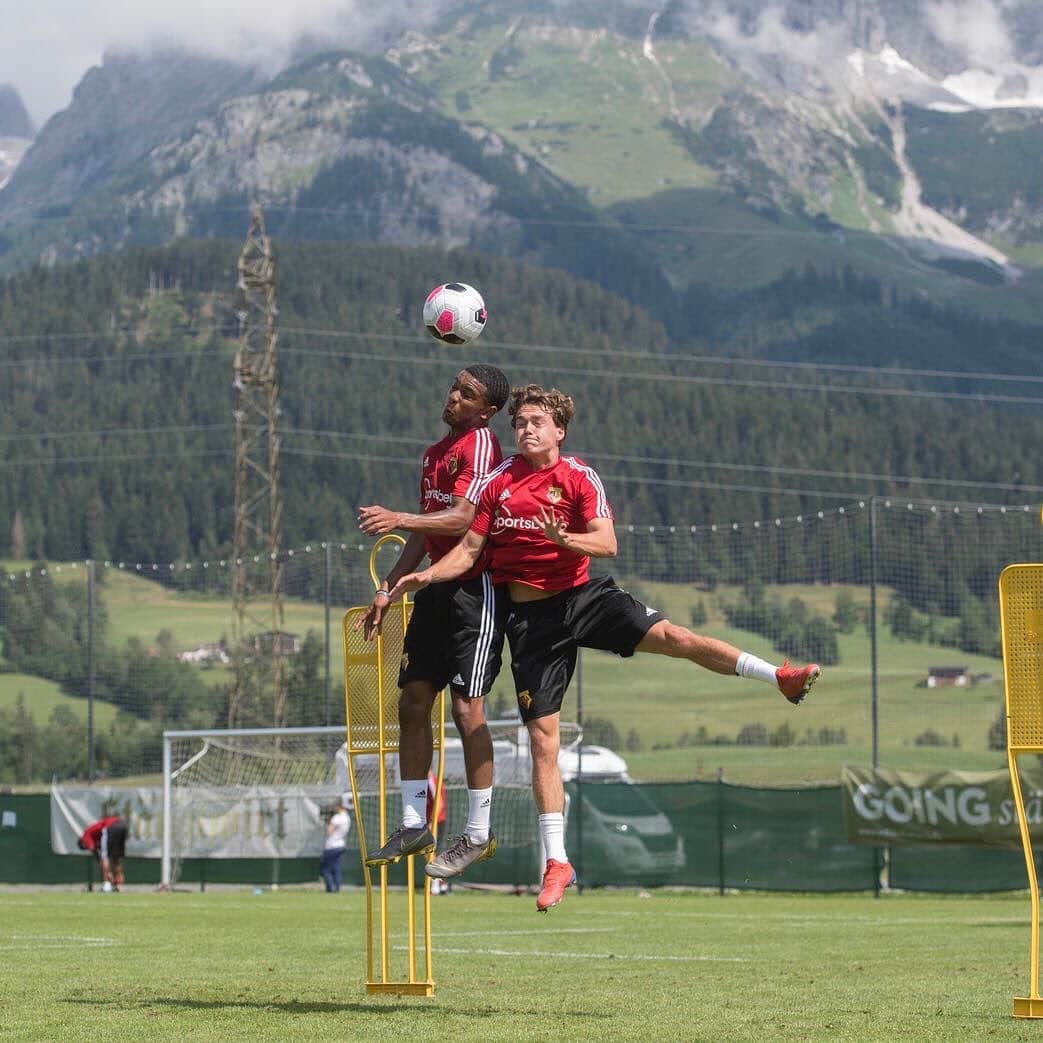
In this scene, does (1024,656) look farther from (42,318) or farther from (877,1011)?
(42,318)

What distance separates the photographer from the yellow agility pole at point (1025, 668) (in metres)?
8.70

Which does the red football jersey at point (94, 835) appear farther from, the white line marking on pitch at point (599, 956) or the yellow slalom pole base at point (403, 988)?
the yellow slalom pole base at point (403, 988)

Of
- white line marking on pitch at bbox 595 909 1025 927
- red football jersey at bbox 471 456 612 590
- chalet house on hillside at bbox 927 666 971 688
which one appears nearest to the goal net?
white line marking on pitch at bbox 595 909 1025 927

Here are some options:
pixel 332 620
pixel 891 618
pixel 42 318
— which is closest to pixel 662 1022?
pixel 891 618

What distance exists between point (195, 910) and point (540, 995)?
13410mm

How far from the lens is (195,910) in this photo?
22.9 m

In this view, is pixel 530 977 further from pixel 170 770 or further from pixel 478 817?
pixel 170 770

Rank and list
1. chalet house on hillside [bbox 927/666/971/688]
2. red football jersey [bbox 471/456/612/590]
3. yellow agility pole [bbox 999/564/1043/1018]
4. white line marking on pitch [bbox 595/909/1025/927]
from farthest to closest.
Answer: chalet house on hillside [bbox 927/666/971/688]
white line marking on pitch [bbox 595/909/1025/927]
red football jersey [bbox 471/456/612/590]
yellow agility pole [bbox 999/564/1043/1018]

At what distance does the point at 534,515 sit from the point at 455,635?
2.41 feet

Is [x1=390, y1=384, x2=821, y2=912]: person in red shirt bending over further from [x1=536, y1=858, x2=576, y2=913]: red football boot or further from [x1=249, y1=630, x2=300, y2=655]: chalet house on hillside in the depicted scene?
[x1=249, y1=630, x2=300, y2=655]: chalet house on hillside

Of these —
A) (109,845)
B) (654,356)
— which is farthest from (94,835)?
(654,356)

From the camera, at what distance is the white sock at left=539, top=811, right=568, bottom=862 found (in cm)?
1001

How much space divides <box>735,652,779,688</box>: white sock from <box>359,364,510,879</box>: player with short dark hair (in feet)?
3.92

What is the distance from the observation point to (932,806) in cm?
2814
